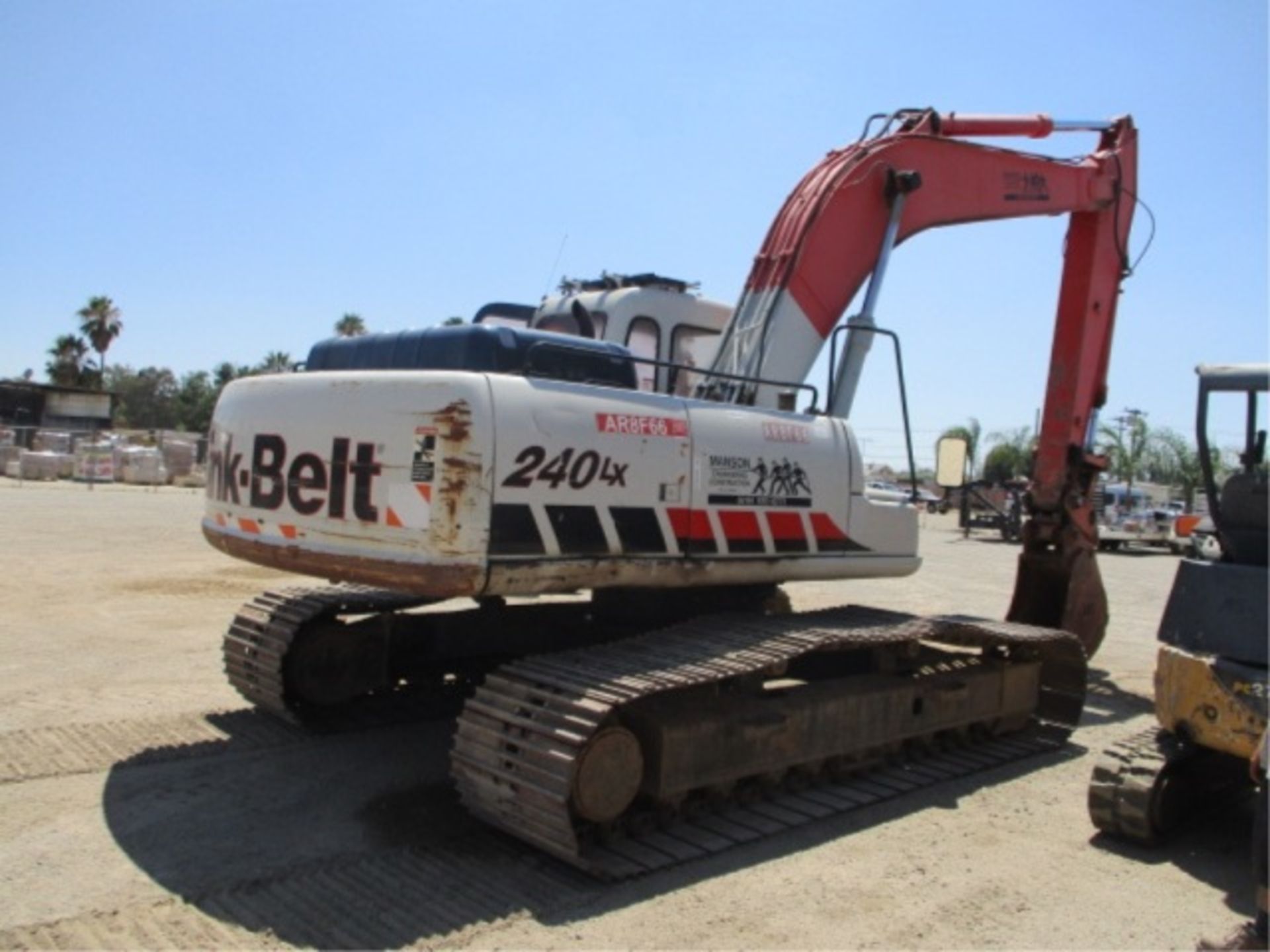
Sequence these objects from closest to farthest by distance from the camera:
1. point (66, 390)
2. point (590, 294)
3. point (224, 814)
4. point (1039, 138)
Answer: point (224, 814)
point (590, 294)
point (1039, 138)
point (66, 390)

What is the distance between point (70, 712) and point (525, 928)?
405 centimetres

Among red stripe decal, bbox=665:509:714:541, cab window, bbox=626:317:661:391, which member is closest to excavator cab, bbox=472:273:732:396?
cab window, bbox=626:317:661:391

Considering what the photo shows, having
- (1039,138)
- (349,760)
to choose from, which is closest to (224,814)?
(349,760)

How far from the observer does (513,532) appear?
477cm

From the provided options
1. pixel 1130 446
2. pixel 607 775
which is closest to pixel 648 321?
pixel 607 775

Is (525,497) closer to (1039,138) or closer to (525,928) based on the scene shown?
(525,928)

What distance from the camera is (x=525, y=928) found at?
13.3 feet

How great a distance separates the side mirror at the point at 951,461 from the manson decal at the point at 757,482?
1276 mm

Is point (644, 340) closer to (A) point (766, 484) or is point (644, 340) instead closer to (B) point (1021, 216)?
(A) point (766, 484)

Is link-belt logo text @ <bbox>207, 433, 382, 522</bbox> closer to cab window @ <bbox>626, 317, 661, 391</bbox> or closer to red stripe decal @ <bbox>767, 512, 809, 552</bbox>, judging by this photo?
red stripe decal @ <bbox>767, 512, 809, 552</bbox>

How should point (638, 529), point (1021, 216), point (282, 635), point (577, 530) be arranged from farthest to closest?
point (1021, 216)
point (282, 635)
point (638, 529)
point (577, 530)

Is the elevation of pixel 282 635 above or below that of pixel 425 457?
below

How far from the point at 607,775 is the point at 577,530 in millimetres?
1106

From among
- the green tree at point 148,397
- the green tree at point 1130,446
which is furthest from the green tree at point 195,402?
the green tree at point 1130,446
